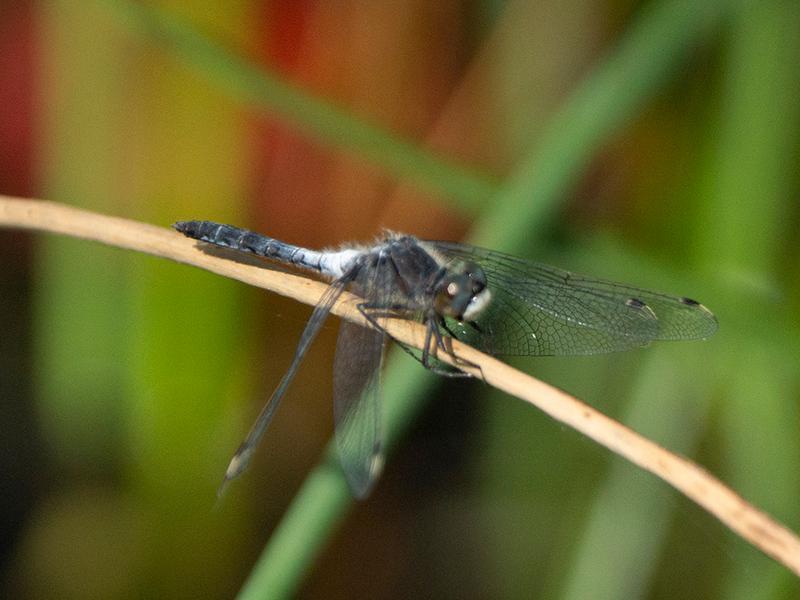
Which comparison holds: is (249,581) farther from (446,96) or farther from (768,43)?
(446,96)

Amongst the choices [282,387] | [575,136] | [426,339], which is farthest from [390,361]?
[575,136]

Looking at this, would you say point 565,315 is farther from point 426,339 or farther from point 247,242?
point 247,242

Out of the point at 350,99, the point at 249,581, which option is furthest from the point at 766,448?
the point at 350,99

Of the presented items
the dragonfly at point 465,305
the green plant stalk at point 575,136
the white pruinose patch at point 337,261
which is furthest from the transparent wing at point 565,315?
the white pruinose patch at point 337,261

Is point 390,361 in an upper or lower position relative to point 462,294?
lower

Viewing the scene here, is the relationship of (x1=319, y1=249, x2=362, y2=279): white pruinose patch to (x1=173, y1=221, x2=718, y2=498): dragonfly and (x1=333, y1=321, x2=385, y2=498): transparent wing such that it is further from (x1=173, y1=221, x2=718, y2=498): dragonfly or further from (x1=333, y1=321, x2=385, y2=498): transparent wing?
(x1=333, y1=321, x2=385, y2=498): transparent wing

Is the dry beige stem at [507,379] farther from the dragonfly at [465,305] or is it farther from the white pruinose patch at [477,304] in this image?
the white pruinose patch at [477,304]

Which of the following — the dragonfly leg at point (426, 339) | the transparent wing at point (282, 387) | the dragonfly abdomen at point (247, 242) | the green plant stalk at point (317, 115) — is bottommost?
the transparent wing at point (282, 387)
